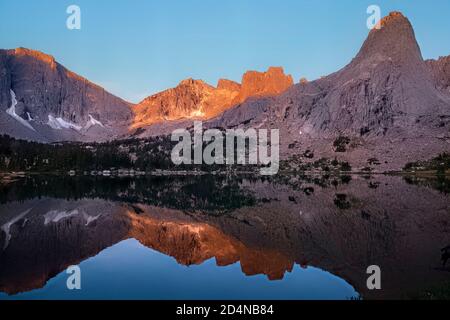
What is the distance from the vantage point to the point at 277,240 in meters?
49.3

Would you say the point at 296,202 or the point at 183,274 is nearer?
the point at 183,274

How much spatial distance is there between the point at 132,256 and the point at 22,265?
9.68 meters

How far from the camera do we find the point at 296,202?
87562mm

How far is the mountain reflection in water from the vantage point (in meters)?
29.9

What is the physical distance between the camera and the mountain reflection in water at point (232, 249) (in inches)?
1178

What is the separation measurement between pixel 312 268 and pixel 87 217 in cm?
4274

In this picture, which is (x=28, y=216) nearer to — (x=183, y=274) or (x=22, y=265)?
(x=22, y=265)

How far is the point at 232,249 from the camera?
45.6 metres
